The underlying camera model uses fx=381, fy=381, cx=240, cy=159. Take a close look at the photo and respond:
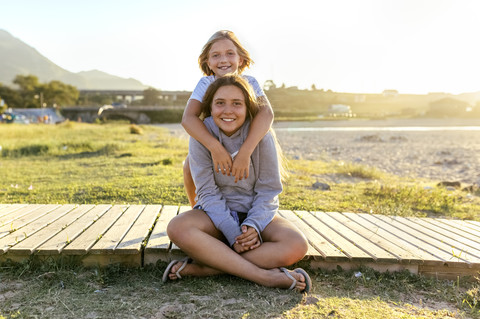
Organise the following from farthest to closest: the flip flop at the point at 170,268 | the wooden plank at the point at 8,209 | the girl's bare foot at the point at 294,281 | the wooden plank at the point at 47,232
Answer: the wooden plank at the point at 8,209 < the wooden plank at the point at 47,232 < the flip flop at the point at 170,268 < the girl's bare foot at the point at 294,281

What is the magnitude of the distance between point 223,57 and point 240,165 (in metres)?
1.04

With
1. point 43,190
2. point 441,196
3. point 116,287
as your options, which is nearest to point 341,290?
point 116,287

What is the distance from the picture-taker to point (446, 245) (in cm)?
326

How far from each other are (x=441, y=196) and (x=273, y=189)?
4478 millimetres

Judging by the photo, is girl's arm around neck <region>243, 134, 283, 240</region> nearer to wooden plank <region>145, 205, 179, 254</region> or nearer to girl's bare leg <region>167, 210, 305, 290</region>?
girl's bare leg <region>167, 210, 305, 290</region>

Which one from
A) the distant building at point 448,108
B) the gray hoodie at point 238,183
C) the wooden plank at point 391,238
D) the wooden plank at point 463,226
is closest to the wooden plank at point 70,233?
the gray hoodie at point 238,183

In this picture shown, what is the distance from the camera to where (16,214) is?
12.0 feet

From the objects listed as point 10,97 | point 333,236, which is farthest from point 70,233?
point 10,97

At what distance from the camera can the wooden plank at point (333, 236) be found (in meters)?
2.86

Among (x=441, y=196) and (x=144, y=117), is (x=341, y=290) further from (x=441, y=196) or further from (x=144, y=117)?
(x=144, y=117)

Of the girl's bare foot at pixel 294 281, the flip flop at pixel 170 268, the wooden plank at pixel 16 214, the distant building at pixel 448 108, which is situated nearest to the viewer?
the girl's bare foot at pixel 294 281

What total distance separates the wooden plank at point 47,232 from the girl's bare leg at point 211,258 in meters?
1.05

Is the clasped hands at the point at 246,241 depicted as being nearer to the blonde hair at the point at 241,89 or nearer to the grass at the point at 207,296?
the grass at the point at 207,296

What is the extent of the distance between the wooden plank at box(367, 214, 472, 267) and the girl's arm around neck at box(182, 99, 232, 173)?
1.79 m
